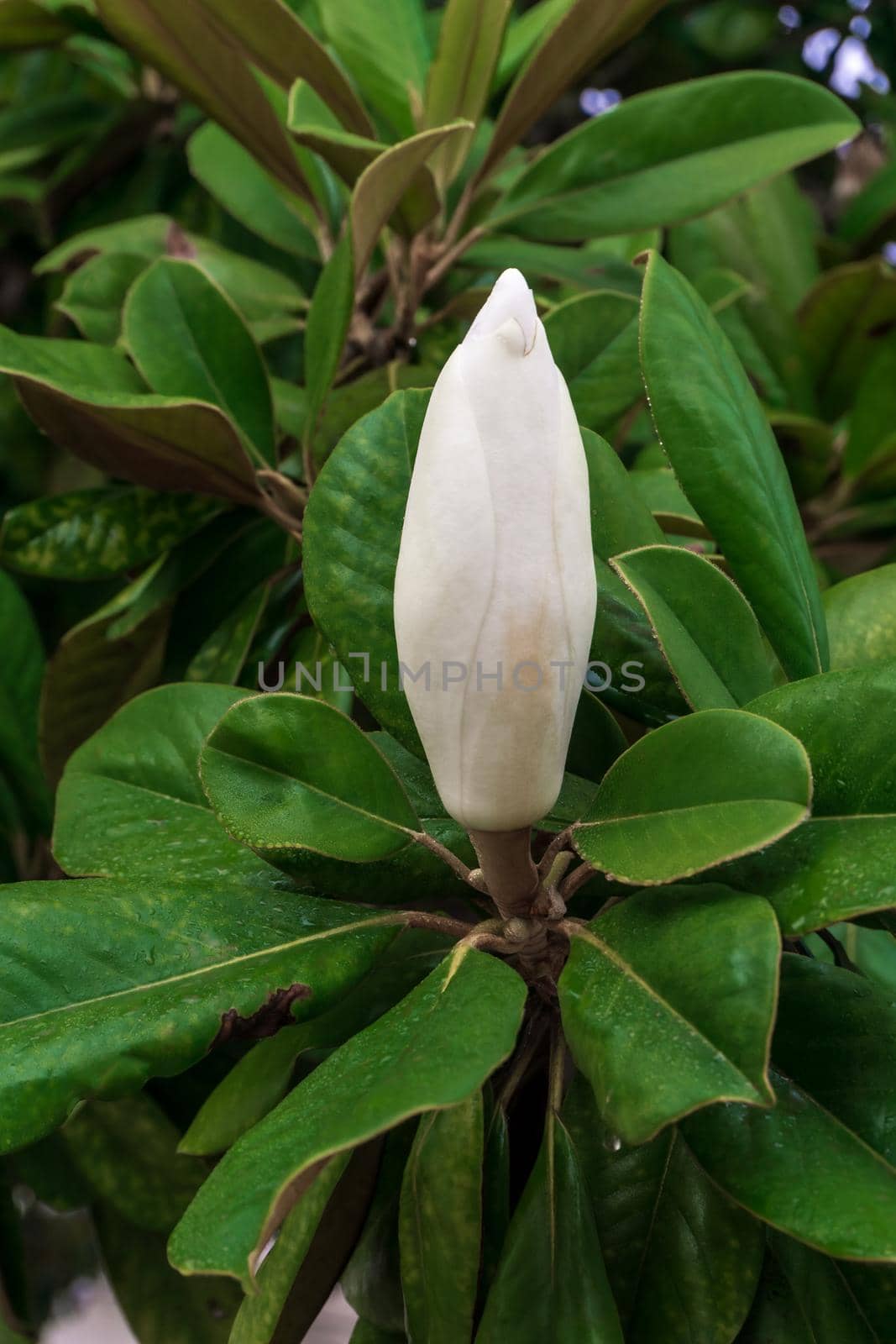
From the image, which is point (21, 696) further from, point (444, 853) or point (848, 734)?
point (848, 734)

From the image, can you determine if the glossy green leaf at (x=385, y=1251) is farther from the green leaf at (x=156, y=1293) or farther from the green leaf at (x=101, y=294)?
the green leaf at (x=101, y=294)

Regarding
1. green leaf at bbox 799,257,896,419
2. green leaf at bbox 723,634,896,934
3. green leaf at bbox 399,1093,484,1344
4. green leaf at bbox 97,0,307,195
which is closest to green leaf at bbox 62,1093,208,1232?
green leaf at bbox 399,1093,484,1344

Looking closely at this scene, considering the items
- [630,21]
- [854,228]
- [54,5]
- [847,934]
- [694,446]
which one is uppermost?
[54,5]

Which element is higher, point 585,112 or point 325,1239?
point 585,112

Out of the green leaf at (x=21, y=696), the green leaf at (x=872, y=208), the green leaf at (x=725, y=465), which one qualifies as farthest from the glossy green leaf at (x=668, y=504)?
the green leaf at (x=872, y=208)

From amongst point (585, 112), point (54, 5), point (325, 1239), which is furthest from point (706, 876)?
point (585, 112)

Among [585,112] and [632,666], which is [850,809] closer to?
[632,666]

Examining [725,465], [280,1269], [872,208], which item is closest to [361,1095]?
[280,1269]

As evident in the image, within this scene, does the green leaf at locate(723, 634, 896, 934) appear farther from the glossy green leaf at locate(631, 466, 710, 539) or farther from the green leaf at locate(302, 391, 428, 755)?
the glossy green leaf at locate(631, 466, 710, 539)
